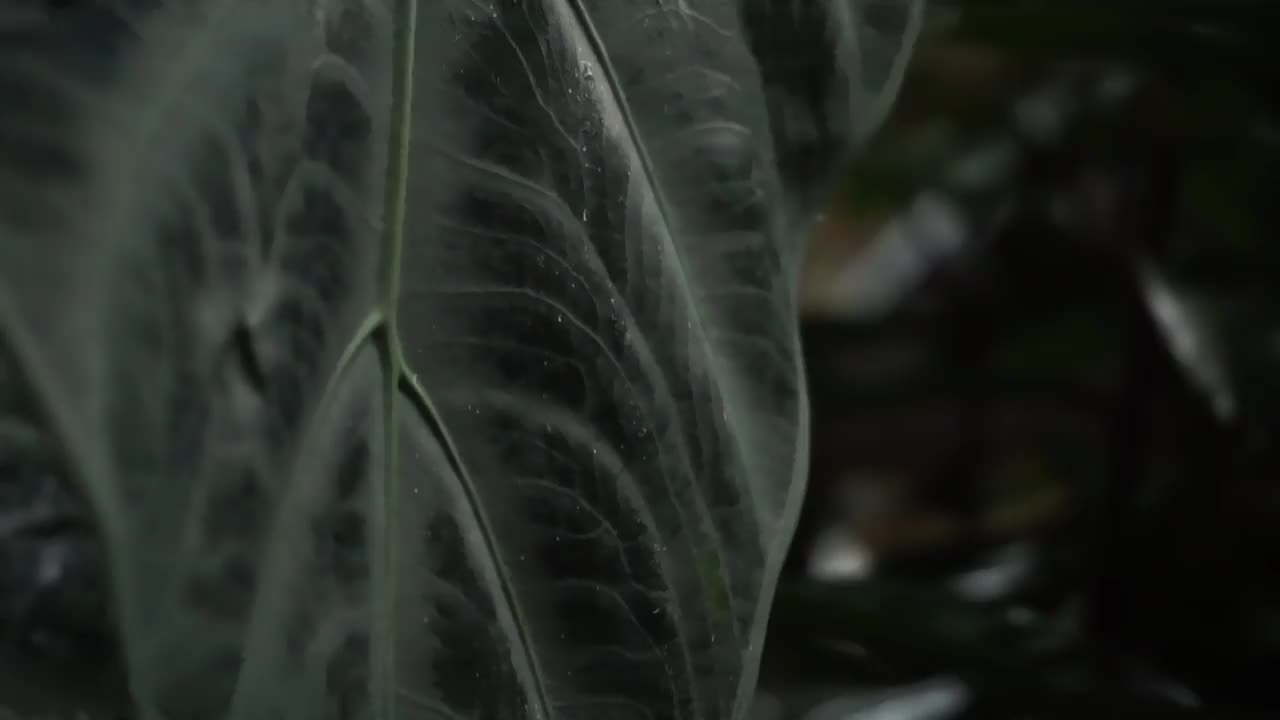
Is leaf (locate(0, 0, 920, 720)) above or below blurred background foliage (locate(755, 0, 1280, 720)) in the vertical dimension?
above

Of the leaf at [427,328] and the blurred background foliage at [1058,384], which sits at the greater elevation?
the leaf at [427,328]

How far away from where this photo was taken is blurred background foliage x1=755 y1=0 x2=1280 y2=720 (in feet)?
1.76

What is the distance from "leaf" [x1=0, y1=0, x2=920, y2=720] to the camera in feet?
0.63

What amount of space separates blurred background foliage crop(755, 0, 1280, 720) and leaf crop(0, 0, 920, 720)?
24 cm

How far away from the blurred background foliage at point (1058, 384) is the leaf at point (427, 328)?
0.24 m

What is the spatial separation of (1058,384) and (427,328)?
2.82 ft

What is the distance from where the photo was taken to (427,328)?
0.83 ft

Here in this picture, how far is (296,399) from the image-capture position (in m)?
0.22

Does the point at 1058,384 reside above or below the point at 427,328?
below

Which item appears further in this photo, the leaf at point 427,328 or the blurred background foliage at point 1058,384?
the blurred background foliage at point 1058,384

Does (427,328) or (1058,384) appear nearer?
(427,328)

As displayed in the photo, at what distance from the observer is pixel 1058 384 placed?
39.1 inches

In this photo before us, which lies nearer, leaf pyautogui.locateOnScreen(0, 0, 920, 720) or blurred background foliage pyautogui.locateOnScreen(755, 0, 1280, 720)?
leaf pyautogui.locateOnScreen(0, 0, 920, 720)

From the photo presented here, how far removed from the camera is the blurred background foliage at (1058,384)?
0.54 m
